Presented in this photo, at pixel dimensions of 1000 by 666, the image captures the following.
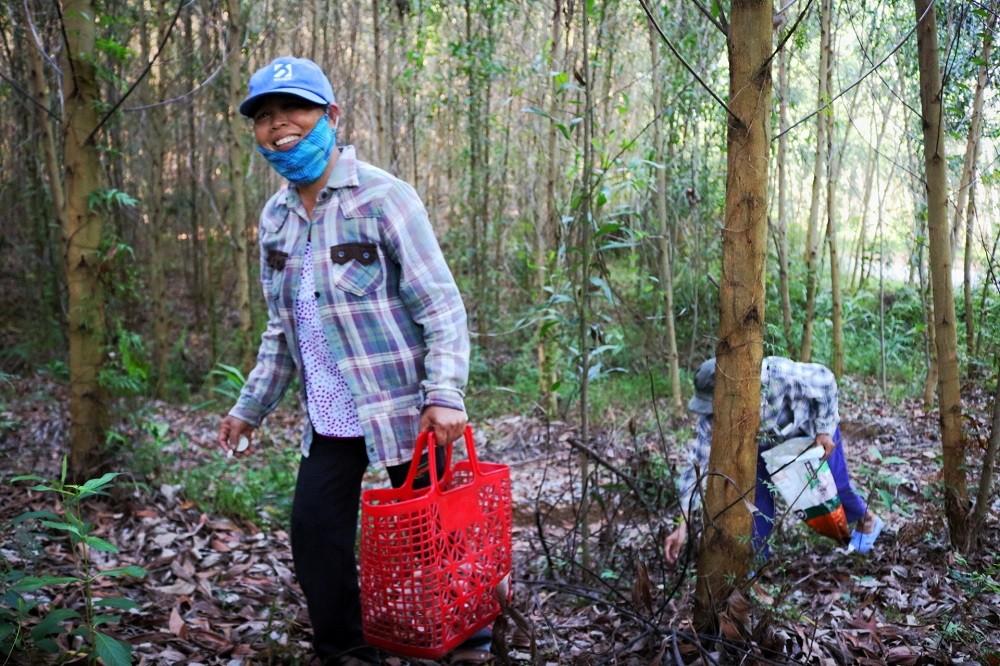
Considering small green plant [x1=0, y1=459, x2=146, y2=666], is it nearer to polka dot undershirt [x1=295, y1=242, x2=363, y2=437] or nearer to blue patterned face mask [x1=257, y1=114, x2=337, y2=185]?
polka dot undershirt [x1=295, y1=242, x2=363, y2=437]

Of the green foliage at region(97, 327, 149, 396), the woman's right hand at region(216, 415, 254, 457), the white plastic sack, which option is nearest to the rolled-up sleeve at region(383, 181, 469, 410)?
the woman's right hand at region(216, 415, 254, 457)

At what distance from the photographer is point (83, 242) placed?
392 centimetres

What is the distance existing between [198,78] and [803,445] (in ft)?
26.5

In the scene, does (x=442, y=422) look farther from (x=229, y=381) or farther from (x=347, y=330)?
(x=229, y=381)

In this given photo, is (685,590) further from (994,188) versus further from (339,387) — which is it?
(994,188)

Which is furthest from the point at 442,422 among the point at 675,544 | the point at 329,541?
the point at 675,544

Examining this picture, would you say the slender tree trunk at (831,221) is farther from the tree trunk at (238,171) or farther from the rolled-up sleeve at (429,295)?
the tree trunk at (238,171)

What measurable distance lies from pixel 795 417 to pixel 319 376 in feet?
7.30

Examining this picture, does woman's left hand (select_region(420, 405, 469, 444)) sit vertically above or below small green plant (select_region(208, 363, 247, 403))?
above

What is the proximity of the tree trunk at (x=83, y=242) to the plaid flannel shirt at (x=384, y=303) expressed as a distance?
1.93 meters

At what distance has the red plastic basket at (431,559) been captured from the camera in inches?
91.4

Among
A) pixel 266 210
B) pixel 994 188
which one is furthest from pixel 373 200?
pixel 994 188

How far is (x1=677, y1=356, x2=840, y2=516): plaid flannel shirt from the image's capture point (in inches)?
141

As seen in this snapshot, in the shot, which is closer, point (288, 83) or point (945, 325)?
point (288, 83)
